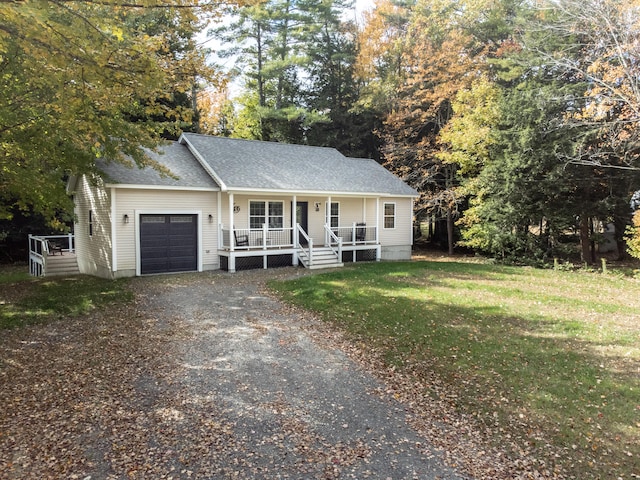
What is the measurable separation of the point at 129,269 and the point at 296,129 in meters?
16.9

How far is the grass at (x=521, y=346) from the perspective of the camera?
446 cm

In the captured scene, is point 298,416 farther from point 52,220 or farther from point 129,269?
point 129,269

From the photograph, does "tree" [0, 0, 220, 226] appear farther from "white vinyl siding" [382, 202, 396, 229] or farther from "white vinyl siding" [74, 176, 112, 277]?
"white vinyl siding" [382, 202, 396, 229]

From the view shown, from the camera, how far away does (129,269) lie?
13336 millimetres

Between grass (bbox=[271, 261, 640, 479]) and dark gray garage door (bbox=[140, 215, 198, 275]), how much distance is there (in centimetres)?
451

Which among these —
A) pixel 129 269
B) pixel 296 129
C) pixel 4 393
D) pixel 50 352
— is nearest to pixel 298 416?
pixel 4 393

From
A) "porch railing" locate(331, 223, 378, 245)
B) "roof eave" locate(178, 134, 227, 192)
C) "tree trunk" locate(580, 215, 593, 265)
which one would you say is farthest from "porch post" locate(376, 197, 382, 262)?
"tree trunk" locate(580, 215, 593, 265)

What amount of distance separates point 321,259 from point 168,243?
5521 mm

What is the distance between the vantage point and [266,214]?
53.9 feet

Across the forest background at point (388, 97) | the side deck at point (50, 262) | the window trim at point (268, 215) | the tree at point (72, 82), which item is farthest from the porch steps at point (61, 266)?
the window trim at point (268, 215)

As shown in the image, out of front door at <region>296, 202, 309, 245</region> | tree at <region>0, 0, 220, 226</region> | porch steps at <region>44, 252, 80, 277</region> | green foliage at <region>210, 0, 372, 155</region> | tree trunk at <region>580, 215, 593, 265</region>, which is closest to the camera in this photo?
tree at <region>0, 0, 220, 226</region>

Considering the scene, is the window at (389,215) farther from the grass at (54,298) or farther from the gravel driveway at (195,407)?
the gravel driveway at (195,407)

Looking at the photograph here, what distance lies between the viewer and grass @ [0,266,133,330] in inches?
334

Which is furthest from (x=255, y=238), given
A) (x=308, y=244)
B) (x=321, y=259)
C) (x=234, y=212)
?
(x=321, y=259)
